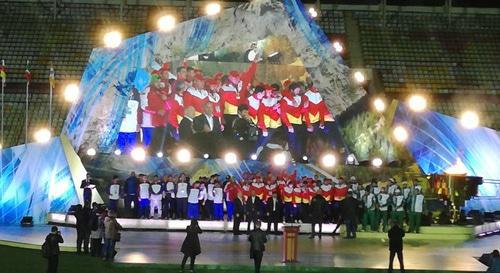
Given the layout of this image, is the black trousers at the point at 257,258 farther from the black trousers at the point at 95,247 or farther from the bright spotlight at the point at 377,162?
the bright spotlight at the point at 377,162

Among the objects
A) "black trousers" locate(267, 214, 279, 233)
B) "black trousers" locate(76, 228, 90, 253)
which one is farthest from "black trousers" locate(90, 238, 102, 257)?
"black trousers" locate(267, 214, 279, 233)

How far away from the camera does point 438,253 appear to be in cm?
2406

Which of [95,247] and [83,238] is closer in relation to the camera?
[95,247]

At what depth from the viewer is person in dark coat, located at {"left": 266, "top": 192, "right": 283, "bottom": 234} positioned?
2839cm

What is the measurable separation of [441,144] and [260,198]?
7.47 meters

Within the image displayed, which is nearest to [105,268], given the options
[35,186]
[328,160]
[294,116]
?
[35,186]

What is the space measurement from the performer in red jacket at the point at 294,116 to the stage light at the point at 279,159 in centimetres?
38

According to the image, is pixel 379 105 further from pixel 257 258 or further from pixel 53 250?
pixel 53 250

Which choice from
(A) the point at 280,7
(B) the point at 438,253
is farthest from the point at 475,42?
(B) the point at 438,253

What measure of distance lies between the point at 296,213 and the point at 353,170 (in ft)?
9.74

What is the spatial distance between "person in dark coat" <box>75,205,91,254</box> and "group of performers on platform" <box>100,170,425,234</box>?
6295 millimetres

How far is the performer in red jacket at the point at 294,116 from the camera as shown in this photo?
105 ft

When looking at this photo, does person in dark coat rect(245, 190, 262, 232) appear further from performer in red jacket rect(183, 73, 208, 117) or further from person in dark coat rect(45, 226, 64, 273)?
person in dark coat rect(45, 226, 64, 273)

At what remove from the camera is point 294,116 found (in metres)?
32.0
